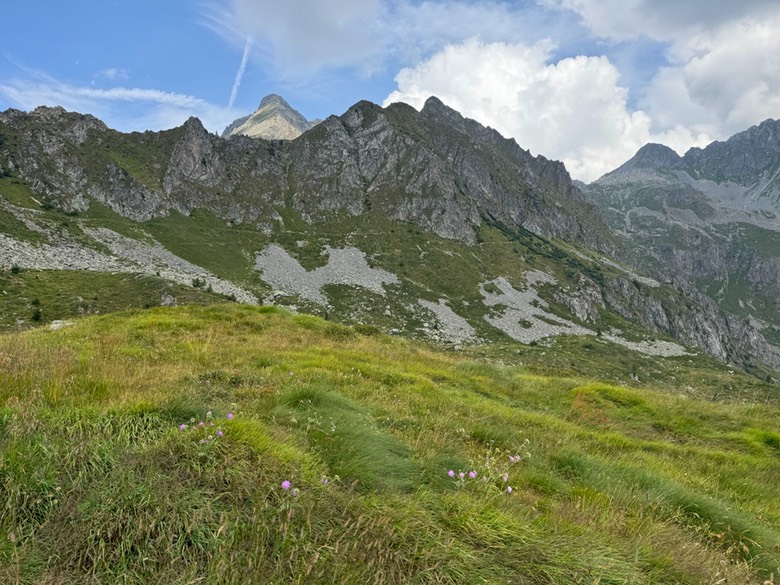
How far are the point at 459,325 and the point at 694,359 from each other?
90.0m

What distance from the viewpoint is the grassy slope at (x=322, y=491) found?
3080mm

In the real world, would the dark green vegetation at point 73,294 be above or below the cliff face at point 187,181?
below

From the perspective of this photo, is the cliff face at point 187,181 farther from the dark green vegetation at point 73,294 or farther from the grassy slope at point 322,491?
the grassy slope at point 322,491

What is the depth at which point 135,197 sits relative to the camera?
145125mm

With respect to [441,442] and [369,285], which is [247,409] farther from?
[369,285]

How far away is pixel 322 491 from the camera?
394cm

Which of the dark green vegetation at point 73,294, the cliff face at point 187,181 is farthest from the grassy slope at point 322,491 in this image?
the cliff face at point 187,181

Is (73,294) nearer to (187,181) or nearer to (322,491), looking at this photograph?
(322,491)

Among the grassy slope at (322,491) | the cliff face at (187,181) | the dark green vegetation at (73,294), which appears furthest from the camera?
the cliff face at (187,181)

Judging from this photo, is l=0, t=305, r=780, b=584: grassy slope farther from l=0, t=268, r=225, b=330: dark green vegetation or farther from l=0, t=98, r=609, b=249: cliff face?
l=0, t=98, r=609, b=249: cliff face

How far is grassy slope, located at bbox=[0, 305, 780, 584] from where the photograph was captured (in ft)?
10.1

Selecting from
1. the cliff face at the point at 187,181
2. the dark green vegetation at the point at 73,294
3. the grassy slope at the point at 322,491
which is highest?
the cliff face at the point at 187,181

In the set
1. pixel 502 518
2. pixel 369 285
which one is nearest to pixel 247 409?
pixel 502 518

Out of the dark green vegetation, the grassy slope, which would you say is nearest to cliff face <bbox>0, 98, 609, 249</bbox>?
the dark green vegetation
